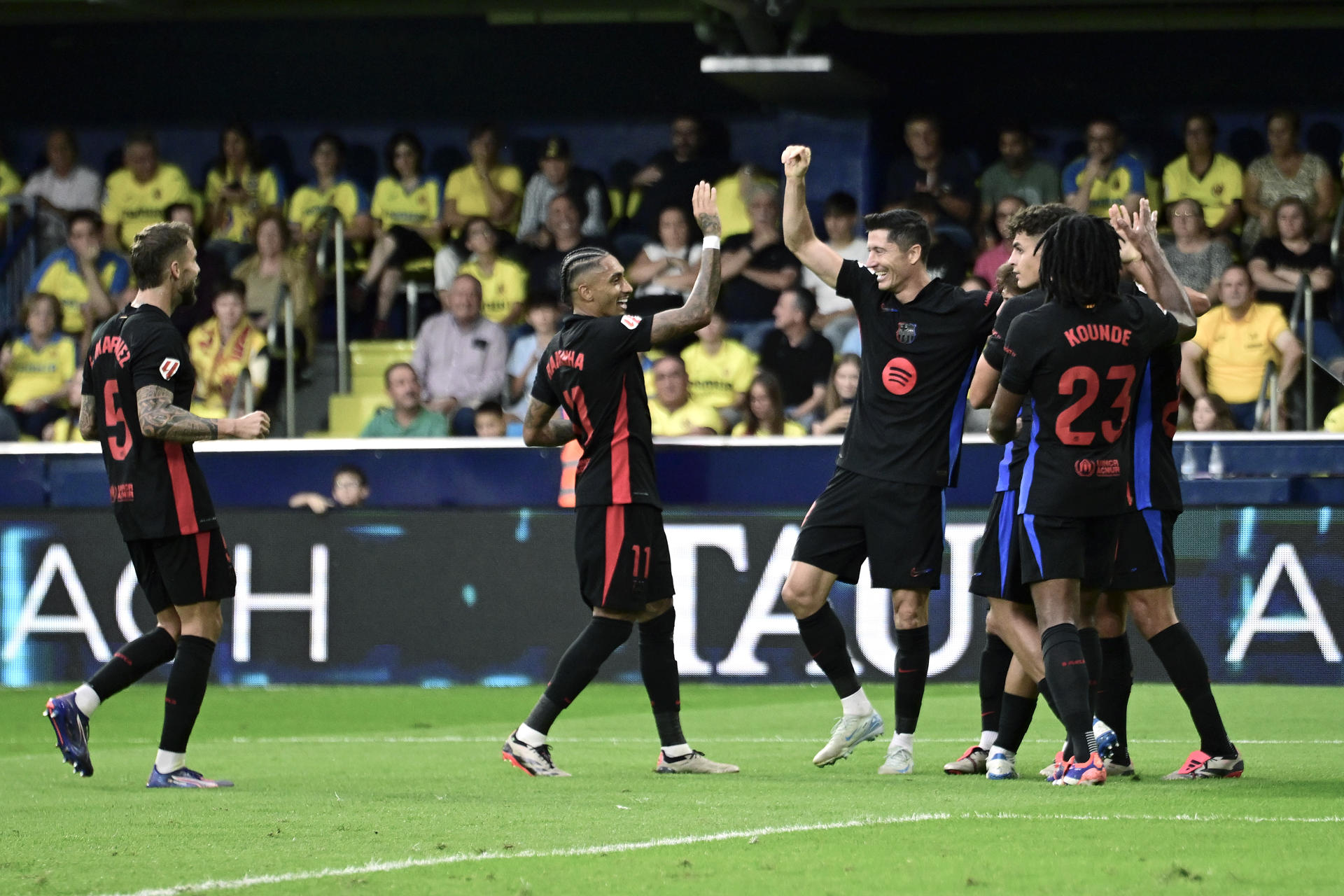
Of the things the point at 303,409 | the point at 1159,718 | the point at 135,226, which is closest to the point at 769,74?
the point at 303,409

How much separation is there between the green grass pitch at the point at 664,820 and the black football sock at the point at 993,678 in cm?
23

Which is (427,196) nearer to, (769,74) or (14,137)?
(769,74)

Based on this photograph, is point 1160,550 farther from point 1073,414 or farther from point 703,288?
point 703,288

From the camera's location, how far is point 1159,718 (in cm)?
913

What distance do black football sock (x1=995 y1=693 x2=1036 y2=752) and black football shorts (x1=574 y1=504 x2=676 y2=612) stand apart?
4.27 feet

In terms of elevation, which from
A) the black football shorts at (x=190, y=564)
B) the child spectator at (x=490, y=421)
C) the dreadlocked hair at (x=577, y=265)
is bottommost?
the black football shorts at (x=190, y=564)

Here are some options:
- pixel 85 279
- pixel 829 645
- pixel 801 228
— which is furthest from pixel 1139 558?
pixel 85 279

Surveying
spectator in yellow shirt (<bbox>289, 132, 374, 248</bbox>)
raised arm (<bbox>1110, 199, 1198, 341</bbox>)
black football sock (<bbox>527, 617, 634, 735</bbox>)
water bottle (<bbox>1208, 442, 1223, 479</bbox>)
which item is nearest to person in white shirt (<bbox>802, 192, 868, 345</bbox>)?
water bottle (<bbox>1208, 442, 1223, 479</bbox>)

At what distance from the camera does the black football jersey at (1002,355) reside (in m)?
6.40

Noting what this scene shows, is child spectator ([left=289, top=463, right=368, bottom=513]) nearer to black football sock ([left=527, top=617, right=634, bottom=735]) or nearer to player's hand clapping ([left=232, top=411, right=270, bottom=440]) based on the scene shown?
black football sock ([left=527, top=617, right=634, bottom=735])

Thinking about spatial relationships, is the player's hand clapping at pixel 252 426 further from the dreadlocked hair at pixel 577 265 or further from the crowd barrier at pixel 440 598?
the crowd barrier at pixel 440 598

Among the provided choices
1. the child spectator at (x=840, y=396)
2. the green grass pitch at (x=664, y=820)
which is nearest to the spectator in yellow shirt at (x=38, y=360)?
the child spectator at (x=840, y=396)

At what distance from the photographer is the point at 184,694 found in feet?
22.3

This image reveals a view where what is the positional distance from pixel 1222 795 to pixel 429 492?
6846 mm
